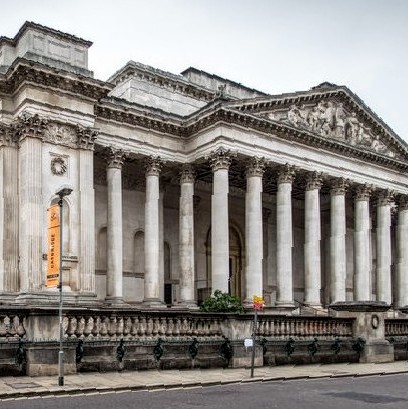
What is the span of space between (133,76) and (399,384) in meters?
29.7

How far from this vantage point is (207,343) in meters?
21.2

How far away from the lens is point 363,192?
4591 centimetres

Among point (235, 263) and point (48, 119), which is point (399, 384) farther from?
point (235, 263)

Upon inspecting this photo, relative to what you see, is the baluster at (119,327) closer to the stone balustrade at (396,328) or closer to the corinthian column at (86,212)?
the corinthian column at (86,212)

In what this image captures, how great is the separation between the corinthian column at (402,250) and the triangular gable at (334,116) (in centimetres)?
395

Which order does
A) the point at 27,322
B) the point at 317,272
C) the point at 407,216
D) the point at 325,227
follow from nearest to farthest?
the point at 27,322 → the point at 317,272 → the point at 407,216 → the point at 325,227

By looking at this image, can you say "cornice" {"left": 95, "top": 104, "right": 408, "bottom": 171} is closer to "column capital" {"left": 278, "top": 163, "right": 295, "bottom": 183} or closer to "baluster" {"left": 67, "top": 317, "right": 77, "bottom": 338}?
"column capital" {"left": 278, "top": 163, "right": 295, "bottom": 183}

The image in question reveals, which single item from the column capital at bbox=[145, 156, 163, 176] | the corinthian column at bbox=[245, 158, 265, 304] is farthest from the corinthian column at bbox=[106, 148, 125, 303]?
the corinthian column at bbox=[245, 158, 265, 304]

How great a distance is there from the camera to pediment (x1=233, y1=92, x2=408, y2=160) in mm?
40969

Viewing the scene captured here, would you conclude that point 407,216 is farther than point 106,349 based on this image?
Yes

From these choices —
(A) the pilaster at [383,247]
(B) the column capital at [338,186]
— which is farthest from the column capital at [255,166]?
(A) the pilaster at [383,247]

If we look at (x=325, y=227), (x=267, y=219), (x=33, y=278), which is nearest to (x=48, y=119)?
(x=33, y=278)

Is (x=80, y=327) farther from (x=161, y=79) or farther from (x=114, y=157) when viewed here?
(x=161, y=79)

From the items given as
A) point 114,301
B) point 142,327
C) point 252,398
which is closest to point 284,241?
point 114,301
